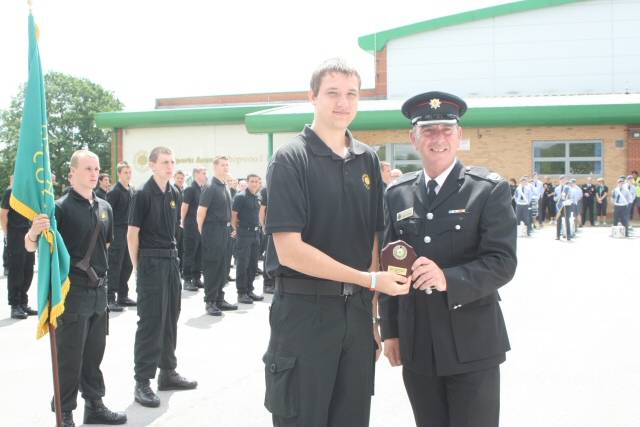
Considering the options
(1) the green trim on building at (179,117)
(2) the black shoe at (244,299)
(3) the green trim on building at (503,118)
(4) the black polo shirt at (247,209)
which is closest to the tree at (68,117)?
(1) the green trim on building at (179,117)

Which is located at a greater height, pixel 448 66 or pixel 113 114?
pixel 448 66

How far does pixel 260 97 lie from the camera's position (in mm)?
34781

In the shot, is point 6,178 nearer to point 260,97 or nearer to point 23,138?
point 260,97

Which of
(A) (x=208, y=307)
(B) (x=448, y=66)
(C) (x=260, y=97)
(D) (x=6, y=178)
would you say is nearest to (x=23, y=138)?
(A) (x=208, y=307)

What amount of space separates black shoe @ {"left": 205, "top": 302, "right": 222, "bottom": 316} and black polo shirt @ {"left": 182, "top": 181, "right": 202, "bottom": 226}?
2870mm

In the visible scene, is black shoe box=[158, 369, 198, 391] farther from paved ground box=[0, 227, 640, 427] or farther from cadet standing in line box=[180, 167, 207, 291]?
cadet standing in line box=[180, 167, 207, 291]

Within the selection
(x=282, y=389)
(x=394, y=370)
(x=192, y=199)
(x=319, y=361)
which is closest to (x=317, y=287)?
(x=319, y=361)

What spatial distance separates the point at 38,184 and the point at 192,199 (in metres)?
7.16

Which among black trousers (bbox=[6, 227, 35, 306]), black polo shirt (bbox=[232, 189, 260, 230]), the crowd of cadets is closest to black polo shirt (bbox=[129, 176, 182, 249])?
black trousers (bbox=[6, 227, 35, 306])

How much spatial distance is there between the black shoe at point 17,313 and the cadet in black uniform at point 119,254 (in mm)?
1257

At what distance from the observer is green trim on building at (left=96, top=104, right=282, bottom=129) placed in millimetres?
30944

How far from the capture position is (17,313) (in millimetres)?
8594

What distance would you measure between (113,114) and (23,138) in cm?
3012

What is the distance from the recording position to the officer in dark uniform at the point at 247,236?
1001 cm
